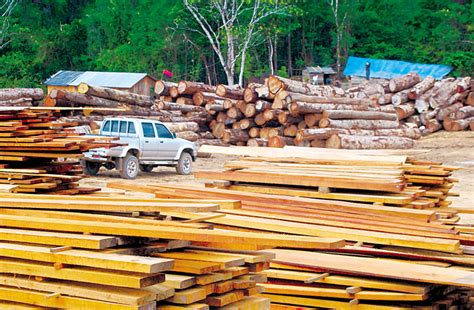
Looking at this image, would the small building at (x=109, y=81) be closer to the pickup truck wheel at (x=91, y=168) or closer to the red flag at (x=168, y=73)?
the red flag at (x=168, y=73)

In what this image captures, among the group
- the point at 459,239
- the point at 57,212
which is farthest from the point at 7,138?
the point at 459,239

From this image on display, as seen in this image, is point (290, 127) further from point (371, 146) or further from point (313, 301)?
point (313, 301)

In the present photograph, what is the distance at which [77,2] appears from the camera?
70.4m

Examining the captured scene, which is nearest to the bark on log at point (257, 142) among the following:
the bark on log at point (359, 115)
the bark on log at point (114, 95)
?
the bark on log at point (359, 115)

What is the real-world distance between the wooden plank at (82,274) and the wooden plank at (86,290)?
6 cm

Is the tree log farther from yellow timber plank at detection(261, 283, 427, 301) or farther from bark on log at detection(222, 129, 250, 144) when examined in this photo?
yellow timber plank at detection(261, 283, 427, 301)

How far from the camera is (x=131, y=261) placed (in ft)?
18.1

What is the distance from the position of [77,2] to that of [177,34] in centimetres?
1424

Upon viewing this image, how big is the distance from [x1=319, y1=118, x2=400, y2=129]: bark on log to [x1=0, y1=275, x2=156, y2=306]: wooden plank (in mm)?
26233

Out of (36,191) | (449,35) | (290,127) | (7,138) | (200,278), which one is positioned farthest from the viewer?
(449,35)

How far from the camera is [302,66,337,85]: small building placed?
55.1 m

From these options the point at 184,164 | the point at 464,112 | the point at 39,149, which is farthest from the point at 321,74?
the point at 39,149

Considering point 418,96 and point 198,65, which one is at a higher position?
point 198,65

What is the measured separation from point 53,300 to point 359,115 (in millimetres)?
28759
